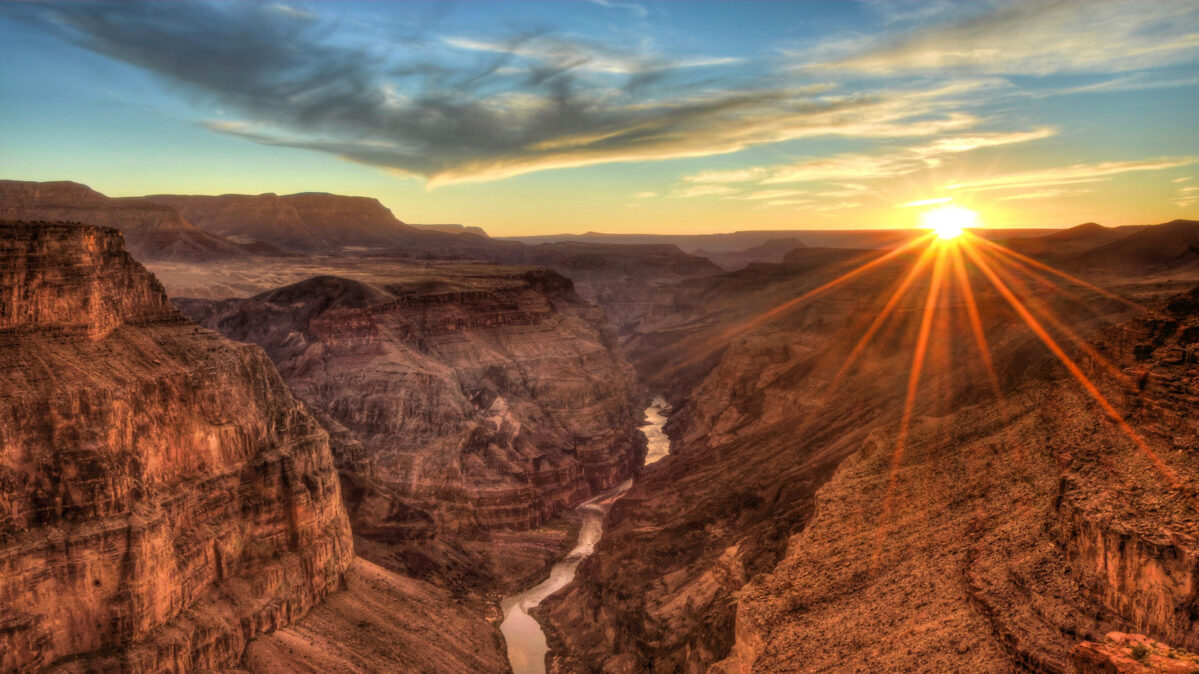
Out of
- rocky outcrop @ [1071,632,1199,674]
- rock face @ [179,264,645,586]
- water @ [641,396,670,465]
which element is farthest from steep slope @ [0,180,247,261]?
rocky outcrop @ [1071,632,1199,674]

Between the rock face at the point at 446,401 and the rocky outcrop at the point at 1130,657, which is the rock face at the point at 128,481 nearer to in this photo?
the rock face at the point at 446,401

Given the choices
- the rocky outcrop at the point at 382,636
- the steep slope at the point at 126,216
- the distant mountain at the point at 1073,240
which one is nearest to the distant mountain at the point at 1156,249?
the distant mountain at the point at 1073,240

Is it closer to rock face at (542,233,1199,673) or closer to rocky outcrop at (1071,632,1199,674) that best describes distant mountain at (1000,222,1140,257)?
rock face at (542,233,1199,673)

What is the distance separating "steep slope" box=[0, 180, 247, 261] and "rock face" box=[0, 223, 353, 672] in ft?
466

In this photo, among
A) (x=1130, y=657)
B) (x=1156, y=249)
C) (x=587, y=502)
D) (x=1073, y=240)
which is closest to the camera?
(x=1130, y=657)

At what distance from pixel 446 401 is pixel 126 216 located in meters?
134

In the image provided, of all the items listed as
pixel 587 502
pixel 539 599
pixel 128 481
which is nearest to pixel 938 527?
pixel 128 481

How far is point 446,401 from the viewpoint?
81.2 meters

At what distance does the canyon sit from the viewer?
91.4 ft

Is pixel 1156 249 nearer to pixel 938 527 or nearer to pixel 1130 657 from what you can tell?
pixel 938 527

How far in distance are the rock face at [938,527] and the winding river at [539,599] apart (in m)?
1.56

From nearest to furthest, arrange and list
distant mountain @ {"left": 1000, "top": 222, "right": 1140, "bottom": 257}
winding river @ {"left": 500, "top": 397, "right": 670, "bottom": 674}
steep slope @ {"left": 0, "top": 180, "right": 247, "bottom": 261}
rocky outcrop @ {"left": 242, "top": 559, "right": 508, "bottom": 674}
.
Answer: rocky outcrop @ {"left": 242, "top": 559, "right": 508, "bottom": 674} → winding river @ {"left": 500, "top": 397, "right": 670, "bottom": 674} → distant mountain @ {"left": 1000, "top": 222, "right": 1140, "bottom": 257} → steep slope @ {"left": 0, "top": 180, "right": 247, "bottom": 261}

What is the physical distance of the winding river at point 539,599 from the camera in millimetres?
52625

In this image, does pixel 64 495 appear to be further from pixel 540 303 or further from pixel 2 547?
pixel 540 303
